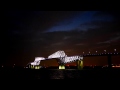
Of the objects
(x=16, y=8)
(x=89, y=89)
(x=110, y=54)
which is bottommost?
(x=89, y=89)

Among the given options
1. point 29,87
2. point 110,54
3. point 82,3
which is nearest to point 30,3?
point 82,3

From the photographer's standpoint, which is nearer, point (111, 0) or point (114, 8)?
point (111, 0)

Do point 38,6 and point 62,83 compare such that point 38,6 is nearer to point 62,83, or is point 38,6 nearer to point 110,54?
point 62,83

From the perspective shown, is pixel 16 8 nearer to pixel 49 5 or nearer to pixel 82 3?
pixel 49 5

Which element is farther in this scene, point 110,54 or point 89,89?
point 110,54

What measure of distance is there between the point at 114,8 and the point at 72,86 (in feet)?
7.12

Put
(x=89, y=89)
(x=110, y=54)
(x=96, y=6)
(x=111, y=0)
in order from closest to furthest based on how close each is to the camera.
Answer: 1. (x=89, y=89)
2. (x=111, y=0)
3. (x=96, y=6)
4. (x=110, y=54)

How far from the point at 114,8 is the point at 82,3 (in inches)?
36.6

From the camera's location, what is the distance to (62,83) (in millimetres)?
4363

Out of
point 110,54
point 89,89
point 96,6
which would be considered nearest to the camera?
point 89,89

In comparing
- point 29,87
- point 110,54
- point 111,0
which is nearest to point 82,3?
point 111,0

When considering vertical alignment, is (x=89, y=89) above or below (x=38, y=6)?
below

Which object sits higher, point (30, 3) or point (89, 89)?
point (30, 3)

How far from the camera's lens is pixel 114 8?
4.82m
